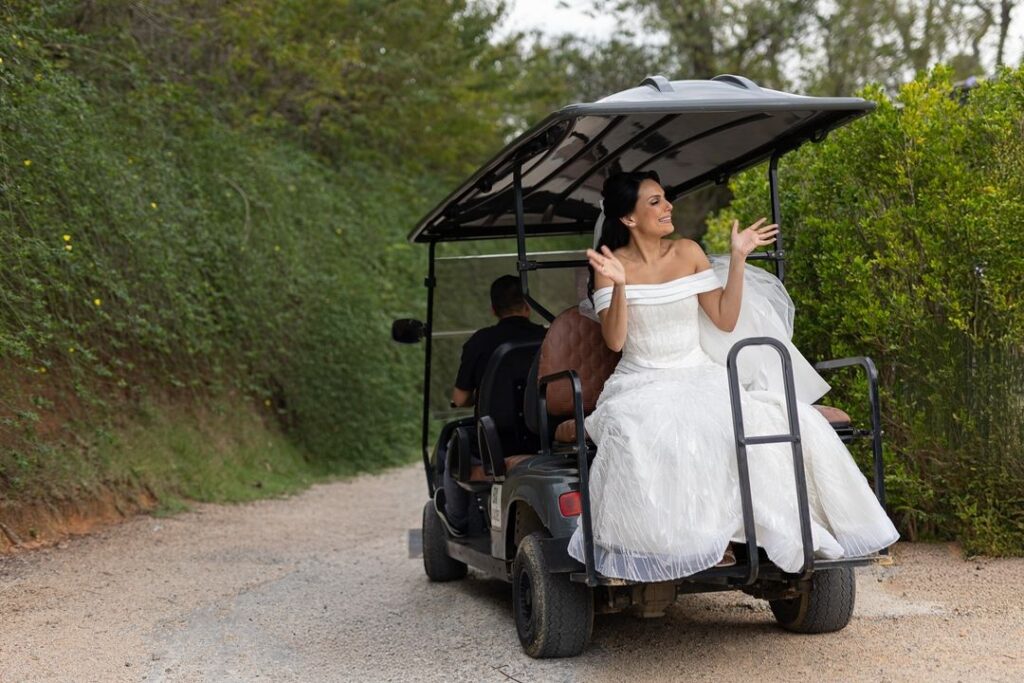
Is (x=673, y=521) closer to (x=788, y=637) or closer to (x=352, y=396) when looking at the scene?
(x=788, y=637)

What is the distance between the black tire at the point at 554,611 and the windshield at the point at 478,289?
1581mm

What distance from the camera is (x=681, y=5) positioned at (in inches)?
944

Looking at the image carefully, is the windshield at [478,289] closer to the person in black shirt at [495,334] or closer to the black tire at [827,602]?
the person in black shirt at [495,334]

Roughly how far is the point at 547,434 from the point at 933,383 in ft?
8.91

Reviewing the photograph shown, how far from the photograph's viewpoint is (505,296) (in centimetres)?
690

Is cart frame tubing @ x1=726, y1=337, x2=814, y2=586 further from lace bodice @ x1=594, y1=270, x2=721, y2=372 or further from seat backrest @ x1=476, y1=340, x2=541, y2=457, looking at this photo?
seat backrest @ x1=476, y1=340, x2=541, y2=457

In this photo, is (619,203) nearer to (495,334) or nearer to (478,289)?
(495,334)

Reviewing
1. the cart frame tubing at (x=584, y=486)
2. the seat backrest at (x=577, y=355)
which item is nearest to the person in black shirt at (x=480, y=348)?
the seat backrest at (x=577, y=355)

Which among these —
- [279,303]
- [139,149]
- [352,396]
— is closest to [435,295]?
[139,149]

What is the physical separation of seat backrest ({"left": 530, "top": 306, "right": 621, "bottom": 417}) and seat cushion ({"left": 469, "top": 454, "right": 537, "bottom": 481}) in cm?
35

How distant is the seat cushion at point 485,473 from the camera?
5.65 m

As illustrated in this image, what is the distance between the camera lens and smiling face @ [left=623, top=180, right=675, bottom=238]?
529cm

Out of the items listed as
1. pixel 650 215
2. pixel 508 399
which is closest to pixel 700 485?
pixel 650 215

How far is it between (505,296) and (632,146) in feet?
4.15
